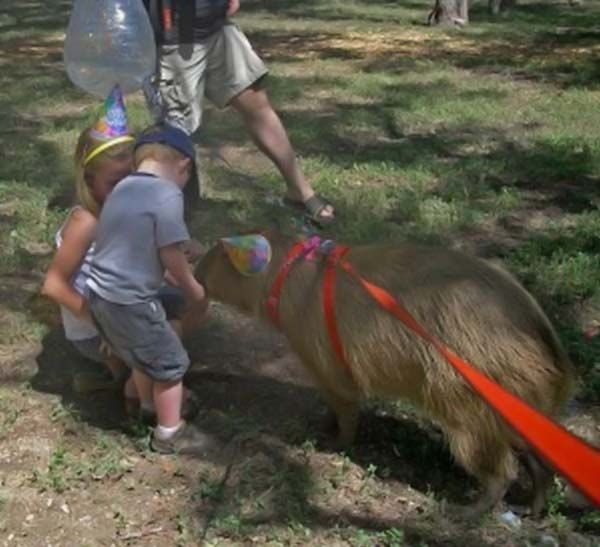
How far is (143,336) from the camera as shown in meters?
3.32

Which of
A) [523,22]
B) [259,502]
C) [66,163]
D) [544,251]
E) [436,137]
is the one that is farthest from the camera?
[523,22]

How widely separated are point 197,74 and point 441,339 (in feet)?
8.98

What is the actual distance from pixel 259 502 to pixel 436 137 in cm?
441

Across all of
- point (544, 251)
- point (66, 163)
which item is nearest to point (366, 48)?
point (66, 163)

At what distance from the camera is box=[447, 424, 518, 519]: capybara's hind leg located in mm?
2990

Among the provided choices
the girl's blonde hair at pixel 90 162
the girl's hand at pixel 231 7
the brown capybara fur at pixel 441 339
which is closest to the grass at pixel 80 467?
the brown capybara fur at pixel 441 339

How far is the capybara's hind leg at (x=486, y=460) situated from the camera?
9.81ft

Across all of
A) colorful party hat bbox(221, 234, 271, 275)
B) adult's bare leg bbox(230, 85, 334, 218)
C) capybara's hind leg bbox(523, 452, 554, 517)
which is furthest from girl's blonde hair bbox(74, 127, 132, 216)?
adult's bare leg bbox(230, 85, 334, 218)

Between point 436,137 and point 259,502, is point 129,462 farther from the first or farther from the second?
point 436,137

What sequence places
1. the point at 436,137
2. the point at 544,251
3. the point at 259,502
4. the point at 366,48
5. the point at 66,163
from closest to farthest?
the point at 259,502 < the point at 544,251 < the point at 66,163 < the point at 436,137 < the point at 366,48

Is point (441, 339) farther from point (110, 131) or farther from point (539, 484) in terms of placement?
point (110, 131)

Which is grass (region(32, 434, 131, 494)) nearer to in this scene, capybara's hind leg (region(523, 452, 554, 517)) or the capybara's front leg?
the capybara's front leg

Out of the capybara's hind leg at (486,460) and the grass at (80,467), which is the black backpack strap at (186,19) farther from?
the capybara's hind leg at (486,460)

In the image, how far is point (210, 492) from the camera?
3268 millimetres
